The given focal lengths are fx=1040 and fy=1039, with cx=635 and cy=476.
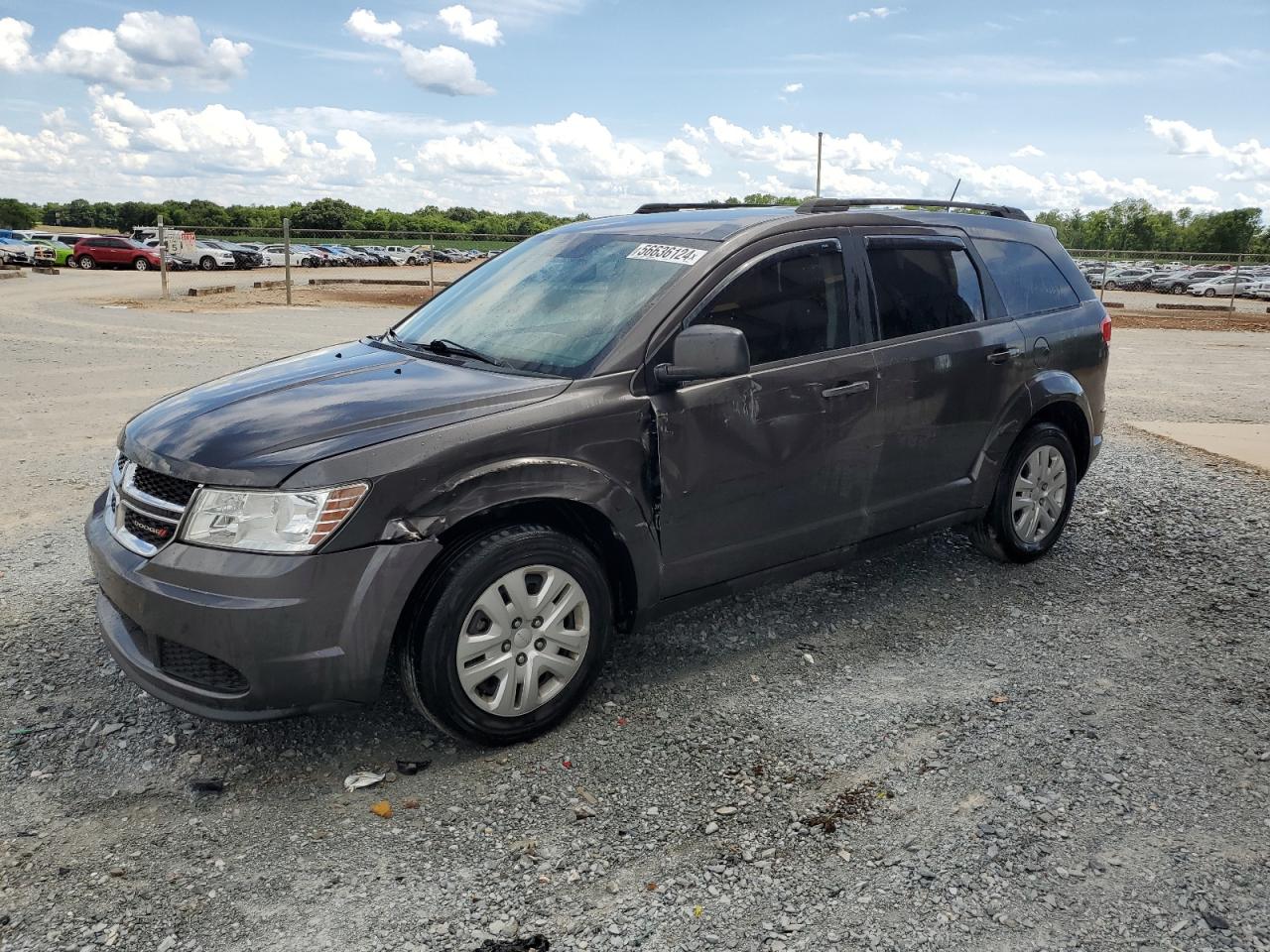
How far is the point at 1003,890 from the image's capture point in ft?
9.36

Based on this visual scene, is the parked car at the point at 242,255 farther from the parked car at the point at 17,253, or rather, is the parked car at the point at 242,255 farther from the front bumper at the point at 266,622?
the front bumper at the point at 266,622

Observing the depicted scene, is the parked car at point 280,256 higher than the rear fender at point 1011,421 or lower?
higher

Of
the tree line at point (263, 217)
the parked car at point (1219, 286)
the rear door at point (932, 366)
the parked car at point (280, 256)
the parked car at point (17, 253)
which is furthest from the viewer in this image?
the tree line at point (263, 217)

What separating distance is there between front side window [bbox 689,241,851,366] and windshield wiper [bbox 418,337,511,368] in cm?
77

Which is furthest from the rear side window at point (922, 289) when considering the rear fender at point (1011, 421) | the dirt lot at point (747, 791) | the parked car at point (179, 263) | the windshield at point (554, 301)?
the parked car at point (179, 263)

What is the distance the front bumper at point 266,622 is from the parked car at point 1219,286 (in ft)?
163

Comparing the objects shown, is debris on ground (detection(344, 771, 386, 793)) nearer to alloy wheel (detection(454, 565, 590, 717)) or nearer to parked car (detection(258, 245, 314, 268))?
alloy wheel (detection(454, 565, 590, 717))

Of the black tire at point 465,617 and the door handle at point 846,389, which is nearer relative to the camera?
the black tire at point 465,617

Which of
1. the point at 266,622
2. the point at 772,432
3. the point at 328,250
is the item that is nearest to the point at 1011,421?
the point at 772,432

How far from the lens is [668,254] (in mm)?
4172

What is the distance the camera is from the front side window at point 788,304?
4.07 m

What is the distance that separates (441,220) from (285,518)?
97.2m

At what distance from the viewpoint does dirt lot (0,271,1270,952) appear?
9.05ft

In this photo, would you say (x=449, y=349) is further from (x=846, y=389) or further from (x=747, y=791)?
(x=747, y=791)
